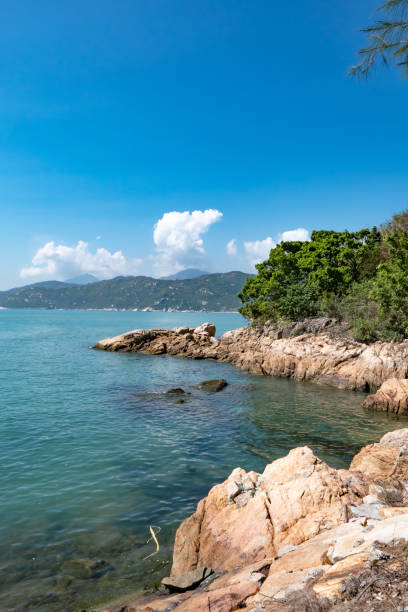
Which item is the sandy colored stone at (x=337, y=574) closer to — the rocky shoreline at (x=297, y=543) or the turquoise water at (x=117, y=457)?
the rocky shoreline at (x=297, y=543)

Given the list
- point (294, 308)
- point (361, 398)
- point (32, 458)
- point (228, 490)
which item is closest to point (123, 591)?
point (228, 490)

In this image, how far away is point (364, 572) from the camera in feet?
14.1

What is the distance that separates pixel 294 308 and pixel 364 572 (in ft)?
126

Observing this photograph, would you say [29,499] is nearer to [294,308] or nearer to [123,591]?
[123,591]

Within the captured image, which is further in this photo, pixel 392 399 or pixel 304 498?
pixel 392 399

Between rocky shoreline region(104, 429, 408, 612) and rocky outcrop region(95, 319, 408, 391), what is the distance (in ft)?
58.0

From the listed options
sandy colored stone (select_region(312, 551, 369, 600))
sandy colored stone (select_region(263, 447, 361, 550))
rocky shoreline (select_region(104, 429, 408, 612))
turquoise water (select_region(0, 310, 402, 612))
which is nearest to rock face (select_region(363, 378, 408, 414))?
turquoise water (select_region(0, 310, 402, 612))

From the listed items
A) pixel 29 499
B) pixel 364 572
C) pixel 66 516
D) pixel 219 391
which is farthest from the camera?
pixel 219 391

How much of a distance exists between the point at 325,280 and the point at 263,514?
3733 centimetres

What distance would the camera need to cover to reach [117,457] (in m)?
13.6

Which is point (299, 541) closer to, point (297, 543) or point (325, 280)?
point (297, 543)

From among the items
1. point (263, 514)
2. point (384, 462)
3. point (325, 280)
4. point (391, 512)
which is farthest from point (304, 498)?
point (325, 280)

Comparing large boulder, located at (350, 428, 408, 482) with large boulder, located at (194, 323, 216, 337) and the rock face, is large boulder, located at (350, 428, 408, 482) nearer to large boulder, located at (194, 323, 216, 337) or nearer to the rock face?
the rock face

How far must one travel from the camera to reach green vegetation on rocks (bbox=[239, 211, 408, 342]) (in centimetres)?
3491
